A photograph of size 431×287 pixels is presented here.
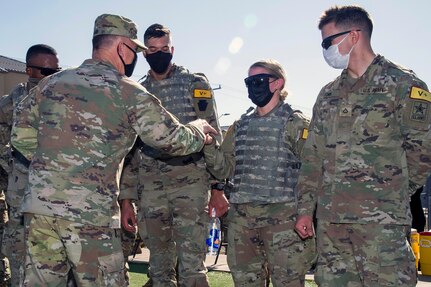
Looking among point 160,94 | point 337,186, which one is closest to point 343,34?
point 337,186

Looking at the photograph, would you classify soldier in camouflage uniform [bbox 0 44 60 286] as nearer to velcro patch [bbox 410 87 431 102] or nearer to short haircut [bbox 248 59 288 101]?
short haircut [bbox 248 59 288 101]

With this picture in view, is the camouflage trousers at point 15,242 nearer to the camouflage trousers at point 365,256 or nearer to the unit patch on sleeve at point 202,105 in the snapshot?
the unit patch on sleeve at point 202,105

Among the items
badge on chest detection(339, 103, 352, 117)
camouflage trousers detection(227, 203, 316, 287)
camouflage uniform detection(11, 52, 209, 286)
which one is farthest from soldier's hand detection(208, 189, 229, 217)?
badge on chest detection(339, 103, 352, 117)

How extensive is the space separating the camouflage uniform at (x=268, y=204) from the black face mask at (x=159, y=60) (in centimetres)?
103

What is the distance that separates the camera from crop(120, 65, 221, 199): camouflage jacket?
494 centimetres

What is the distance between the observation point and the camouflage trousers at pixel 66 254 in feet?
10.5

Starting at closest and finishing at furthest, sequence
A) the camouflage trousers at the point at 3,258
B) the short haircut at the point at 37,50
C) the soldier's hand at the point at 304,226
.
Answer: the soldier's hand at the point at 304,226, the short haircut at the point at 37,50, the camouflage trousers at the point at 3,258

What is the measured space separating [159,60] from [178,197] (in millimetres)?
1269

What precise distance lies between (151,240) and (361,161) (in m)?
2.30

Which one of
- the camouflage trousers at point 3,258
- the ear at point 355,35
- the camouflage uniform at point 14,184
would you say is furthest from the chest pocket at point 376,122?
the camouflage trousers at point 3,258

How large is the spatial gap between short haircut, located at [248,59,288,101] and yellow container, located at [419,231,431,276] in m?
5.42

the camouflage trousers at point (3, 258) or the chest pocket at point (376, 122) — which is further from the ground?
the chest pocket at point (376, 122)

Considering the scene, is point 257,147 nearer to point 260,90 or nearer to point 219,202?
point 260,90

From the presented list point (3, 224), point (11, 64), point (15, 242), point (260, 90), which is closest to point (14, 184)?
point (15, 242)
